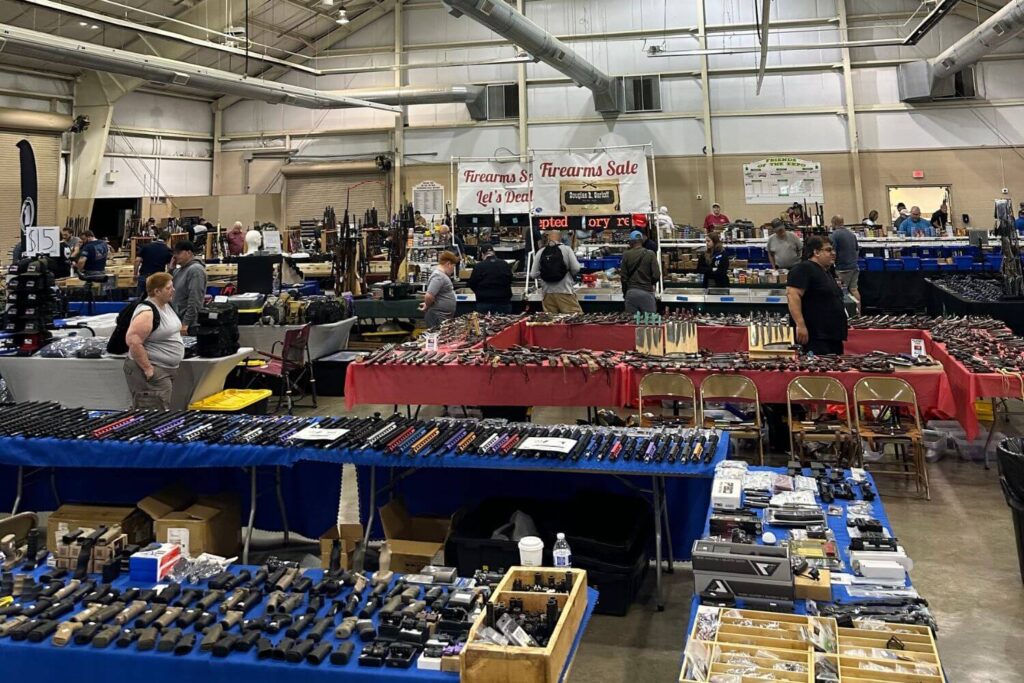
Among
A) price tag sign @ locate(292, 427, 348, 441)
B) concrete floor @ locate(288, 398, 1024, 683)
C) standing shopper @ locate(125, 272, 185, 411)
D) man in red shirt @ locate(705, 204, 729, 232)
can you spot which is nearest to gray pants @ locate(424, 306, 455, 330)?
standing shopper @ locate(125, 272, 185, 411)

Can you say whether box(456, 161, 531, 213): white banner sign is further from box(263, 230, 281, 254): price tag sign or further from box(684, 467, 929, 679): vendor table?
box(684, 467, 929, 679): vendor table

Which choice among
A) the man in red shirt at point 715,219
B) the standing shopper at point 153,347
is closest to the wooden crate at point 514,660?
the standing shopper at point 153,347

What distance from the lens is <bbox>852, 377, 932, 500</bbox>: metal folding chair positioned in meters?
4.48

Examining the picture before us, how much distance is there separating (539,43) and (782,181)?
656cm

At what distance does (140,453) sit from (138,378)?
158 cm

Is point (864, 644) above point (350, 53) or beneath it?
beneath

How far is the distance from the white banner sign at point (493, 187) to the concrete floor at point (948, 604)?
6.76 m

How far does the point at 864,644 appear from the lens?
76.4 inches

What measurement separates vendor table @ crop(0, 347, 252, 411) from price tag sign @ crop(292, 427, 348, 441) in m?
2.71

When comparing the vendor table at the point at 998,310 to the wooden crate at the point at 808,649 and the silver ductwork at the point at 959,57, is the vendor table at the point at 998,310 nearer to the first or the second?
the silver ductwork at the point at 959,57

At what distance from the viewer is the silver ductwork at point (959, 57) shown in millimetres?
10453

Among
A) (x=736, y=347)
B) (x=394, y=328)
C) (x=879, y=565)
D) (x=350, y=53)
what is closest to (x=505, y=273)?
(x=394, y=328)

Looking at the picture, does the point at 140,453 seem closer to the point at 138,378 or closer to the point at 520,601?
the point at 138,378

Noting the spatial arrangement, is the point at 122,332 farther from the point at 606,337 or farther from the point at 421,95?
the point at 421,95
